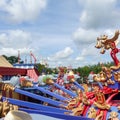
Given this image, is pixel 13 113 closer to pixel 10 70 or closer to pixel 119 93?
pixel 119 93

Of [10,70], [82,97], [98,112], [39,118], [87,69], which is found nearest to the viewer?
[39,118]

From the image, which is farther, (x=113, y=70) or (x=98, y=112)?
(x=113, y=70)

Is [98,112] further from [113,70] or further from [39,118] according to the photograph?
[39,118]

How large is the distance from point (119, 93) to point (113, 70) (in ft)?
1.76

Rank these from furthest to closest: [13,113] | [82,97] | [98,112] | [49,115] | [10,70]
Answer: [10,70] → [82,97] → [98,112] → [49,115] → [13,113]

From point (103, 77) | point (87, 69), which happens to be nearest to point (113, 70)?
point (103, 77)

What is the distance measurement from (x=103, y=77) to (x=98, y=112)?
1.10m

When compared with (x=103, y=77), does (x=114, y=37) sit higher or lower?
higher

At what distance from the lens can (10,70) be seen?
30.8m

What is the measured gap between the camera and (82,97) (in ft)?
26.3

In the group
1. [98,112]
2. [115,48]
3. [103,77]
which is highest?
[115,48]

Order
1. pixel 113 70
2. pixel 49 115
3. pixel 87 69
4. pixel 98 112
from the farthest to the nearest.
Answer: pixel 87 69, pixel 113 70, pixel 98 112, pixel 49 115

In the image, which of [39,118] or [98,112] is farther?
[98,112]

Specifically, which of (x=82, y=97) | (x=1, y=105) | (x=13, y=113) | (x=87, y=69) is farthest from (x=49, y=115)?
(x=87, y=69)
